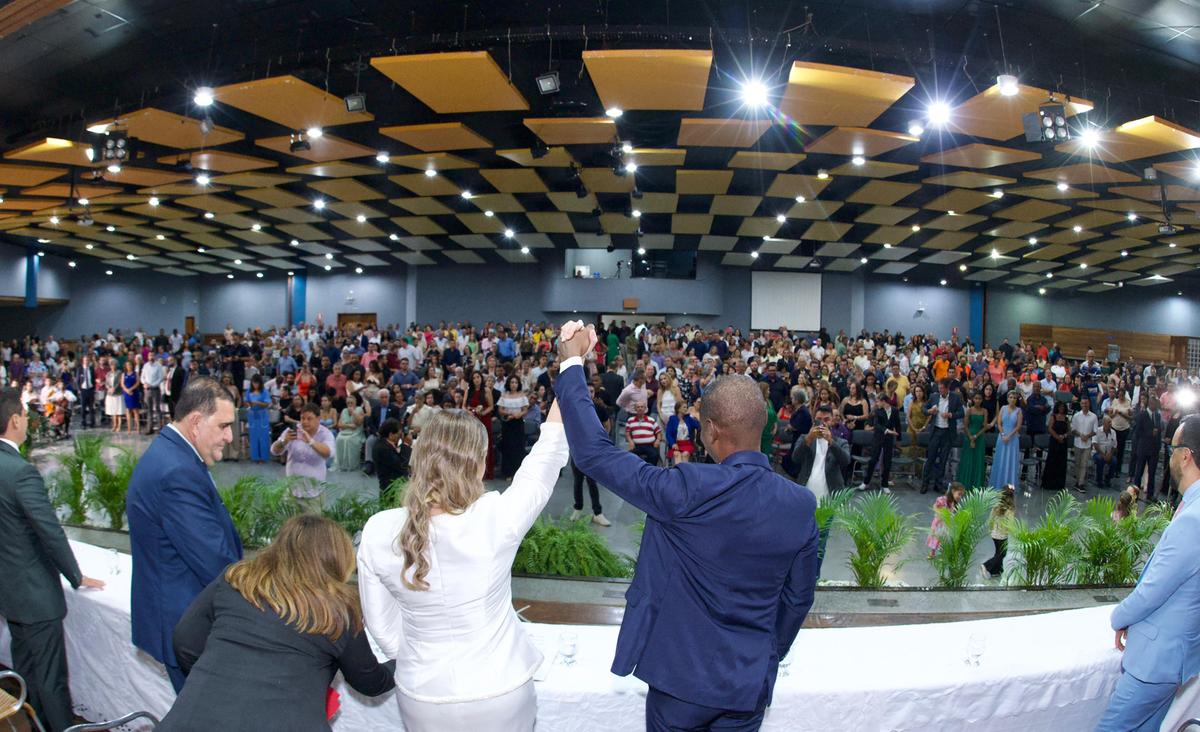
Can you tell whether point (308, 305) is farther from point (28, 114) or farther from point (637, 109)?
point (637, 109)

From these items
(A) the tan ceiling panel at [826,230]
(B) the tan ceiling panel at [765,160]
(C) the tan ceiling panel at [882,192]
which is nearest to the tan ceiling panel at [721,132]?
(B) the tan ceiling panel at [765,160]

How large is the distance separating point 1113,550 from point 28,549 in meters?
5.01

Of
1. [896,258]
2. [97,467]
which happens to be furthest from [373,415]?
[896,258]

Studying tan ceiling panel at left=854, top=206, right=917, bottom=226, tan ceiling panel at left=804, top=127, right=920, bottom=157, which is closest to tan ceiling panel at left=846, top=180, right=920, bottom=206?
tan ceiling panel at left=854, top=206, right=917, bottom=226

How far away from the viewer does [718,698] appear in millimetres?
1339

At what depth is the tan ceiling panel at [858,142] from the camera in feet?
25.4

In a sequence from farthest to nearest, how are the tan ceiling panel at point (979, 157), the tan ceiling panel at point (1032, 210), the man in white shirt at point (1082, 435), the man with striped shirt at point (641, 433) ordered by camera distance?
the tan ceiling panel at point (1032, 210)
the man in white shirt at point (1082, 435)
the tan ceiling panel at point (979, 157)
the man with striped shirt at point (641, 433)

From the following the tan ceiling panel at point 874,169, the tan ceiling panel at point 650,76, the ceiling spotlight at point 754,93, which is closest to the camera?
the tan ceiling panel at point 650,76

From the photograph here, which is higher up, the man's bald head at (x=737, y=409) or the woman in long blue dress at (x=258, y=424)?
the man's bald head at (x=737, y=409)

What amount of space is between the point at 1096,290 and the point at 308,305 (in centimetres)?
2726

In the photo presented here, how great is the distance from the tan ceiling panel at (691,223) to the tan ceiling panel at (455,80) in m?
7.02

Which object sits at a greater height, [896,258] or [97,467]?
[896,258]

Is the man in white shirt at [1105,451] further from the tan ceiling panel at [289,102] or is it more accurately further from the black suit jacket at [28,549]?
the black suit jacket at [28,549]

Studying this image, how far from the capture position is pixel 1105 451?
8484 millimetres
